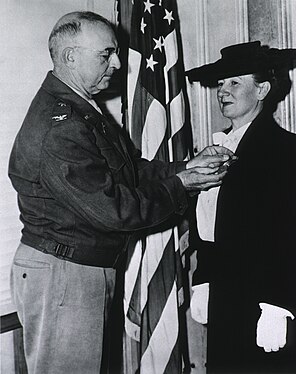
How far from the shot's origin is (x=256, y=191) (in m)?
1.86

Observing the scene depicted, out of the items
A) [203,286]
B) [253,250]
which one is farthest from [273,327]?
[203,286]

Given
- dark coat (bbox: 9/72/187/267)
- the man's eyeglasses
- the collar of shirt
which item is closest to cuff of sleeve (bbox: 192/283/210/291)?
dark coat (bbox: 9/72/187/267)

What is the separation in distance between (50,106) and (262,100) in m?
0.88

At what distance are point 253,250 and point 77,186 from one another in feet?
2.41

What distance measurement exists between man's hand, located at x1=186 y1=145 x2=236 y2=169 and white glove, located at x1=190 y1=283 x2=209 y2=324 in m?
0.58

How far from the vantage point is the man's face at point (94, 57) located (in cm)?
177

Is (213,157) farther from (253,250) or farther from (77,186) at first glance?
(77,186)

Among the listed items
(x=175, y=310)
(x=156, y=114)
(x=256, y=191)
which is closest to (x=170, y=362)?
(x=175, y=310)

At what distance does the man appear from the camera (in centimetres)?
168

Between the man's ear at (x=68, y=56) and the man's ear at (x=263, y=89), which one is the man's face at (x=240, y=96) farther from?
the man's ear at (x=68, y=56)

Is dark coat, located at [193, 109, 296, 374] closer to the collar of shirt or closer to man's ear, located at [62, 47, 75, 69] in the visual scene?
the collar of shirt

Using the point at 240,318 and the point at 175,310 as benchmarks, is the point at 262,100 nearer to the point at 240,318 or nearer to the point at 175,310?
the point at 240,318

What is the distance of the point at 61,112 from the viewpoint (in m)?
1.70

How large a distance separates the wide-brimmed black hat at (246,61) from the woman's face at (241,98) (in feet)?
0.11
